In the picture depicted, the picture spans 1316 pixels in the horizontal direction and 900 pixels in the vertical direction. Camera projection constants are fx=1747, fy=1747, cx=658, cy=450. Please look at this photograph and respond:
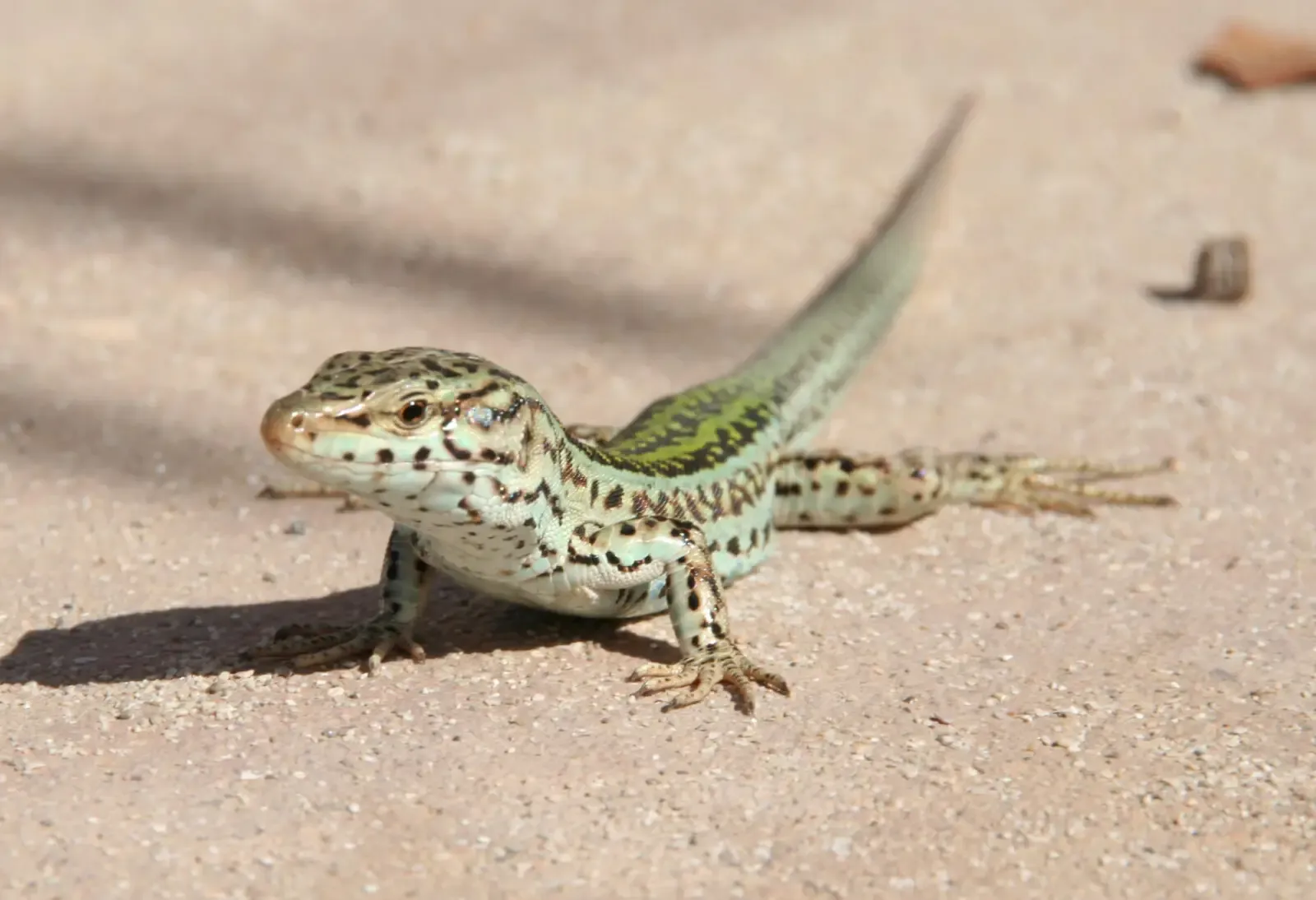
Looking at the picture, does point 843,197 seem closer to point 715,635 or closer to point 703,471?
point 703,471

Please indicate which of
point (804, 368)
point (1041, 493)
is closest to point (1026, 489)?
point (1041, 493)

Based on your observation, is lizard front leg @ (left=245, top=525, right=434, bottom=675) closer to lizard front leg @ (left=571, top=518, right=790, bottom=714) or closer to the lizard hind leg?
lizard front leg @ (left=571, top=518, right=790, bottom=714)

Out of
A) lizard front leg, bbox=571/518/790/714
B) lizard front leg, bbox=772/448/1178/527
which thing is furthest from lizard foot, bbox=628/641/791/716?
lizard front leg, bbox=772/448/1178/527

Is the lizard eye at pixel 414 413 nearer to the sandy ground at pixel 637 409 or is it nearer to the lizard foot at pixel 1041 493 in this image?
the sandy ground at pixel 637 409

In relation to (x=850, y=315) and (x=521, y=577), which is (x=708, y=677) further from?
(x=850, y=315)

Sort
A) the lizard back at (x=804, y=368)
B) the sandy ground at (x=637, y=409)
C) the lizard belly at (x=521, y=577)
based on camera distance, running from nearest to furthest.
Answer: the sandy ground at (x=637, y=409), the lizard belly at (x=521, y=577), the lizard back at (x=804, y=368)

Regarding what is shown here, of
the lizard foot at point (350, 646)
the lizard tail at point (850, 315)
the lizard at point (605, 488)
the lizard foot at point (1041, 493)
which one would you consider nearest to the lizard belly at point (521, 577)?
the lizard at point (605, 488)

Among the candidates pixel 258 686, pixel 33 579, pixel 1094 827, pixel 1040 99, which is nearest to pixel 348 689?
pixel 258 686
